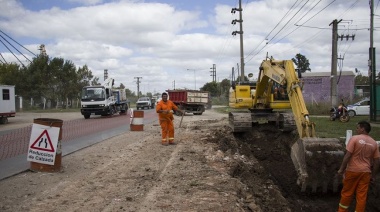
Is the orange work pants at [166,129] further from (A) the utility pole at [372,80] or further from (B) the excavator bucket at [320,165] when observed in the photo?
(A) the utility pole at [372,80]

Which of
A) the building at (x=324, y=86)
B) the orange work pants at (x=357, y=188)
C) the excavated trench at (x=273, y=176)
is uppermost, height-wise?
the building at (x=324, y=86)

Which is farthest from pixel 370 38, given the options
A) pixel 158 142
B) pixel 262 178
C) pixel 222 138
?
pixel 262 178

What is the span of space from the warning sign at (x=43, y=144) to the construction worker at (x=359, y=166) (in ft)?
19.7

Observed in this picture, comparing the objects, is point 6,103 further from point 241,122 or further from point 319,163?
point 319,163

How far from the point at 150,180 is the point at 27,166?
3.69 meters

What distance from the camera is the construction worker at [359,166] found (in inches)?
224

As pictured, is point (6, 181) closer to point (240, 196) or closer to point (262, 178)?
point (240, 196)

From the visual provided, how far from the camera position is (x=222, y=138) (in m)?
13.8

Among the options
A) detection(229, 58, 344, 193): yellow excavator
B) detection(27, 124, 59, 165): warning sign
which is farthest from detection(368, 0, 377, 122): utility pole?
detection(27, 124, 59, 165): warning sign

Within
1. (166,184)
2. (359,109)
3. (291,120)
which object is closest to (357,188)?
(166,184)

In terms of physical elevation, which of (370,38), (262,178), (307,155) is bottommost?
(262,178)

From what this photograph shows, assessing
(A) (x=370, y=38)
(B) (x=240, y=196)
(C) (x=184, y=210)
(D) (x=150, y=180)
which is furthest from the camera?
(A) (x=370, y=38)

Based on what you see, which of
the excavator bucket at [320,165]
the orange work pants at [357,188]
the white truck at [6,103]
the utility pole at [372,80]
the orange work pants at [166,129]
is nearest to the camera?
the orange work pants at [357,188]

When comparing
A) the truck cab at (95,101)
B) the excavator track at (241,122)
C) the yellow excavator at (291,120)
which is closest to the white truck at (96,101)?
the truck cab at (95,101)
